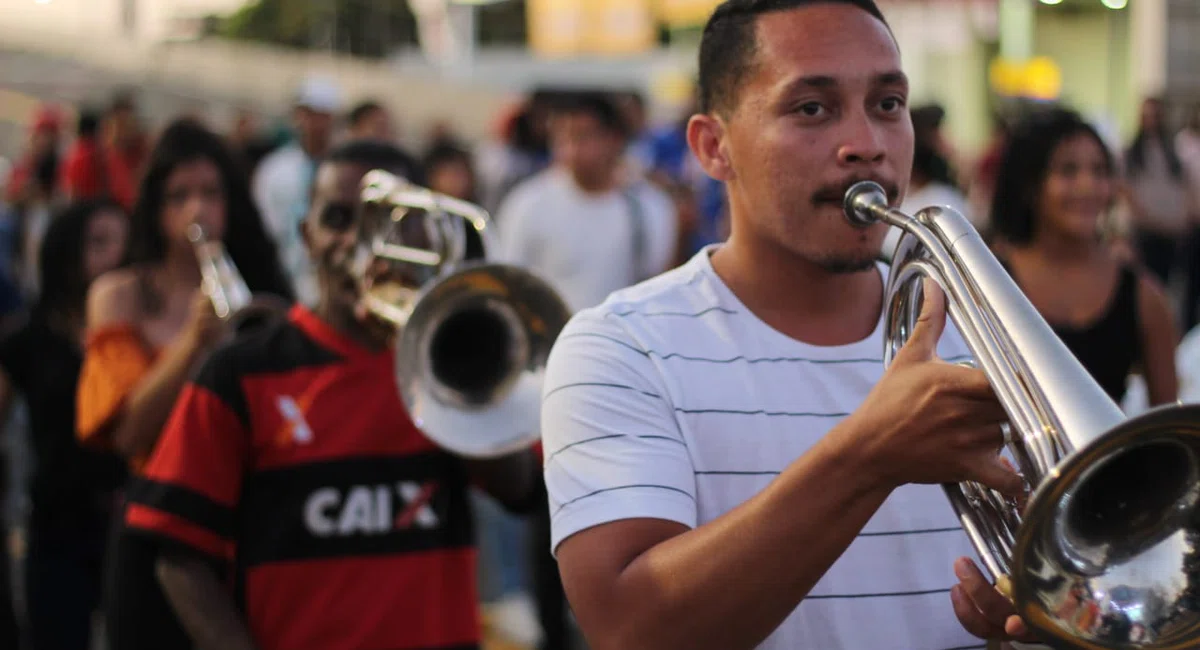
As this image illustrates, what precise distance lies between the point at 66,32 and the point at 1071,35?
1984 cm

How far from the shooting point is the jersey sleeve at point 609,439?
192 cm

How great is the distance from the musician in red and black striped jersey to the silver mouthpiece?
128 cm

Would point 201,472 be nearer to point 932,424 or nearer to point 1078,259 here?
point 932,424

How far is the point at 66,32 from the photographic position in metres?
33.0

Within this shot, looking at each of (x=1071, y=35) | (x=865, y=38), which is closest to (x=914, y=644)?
(x=865, y=38)

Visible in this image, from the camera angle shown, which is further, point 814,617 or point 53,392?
point 53,392

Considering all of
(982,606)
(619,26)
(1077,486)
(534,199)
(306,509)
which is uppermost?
(619,26)

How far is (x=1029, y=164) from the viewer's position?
452 cm

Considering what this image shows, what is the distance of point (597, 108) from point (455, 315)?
3401 millimetres

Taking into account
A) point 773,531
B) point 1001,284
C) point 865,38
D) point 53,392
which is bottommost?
point 53,392

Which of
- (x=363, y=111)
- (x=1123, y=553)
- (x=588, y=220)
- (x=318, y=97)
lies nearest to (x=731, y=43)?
(x=1123, y=553)

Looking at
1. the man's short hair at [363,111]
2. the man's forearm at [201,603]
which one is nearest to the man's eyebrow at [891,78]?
the man's forearm at [201,603]

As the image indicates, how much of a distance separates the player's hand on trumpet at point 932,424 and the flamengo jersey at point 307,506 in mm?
1555

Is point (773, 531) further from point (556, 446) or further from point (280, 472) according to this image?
point (280, 472)
